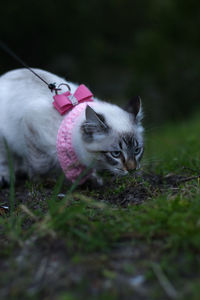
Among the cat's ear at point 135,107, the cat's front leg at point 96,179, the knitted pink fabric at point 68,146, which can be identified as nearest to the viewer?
the knitted pink fabric at point 68,146

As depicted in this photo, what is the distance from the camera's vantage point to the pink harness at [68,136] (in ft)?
10.5

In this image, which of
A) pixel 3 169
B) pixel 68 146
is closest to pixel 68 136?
pixel 68 146

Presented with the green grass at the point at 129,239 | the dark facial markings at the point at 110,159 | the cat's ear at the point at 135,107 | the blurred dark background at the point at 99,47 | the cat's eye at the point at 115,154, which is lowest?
the green grass at the point at 129,239

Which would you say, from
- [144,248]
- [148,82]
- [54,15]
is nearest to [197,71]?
[148,82]

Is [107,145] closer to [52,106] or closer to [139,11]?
[52,106]

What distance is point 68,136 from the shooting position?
3186mm

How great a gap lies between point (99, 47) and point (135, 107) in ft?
29.0

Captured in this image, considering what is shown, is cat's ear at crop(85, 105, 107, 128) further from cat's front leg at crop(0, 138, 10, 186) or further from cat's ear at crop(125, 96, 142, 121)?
cat's front leg at crop(0, 138, 10, 186)

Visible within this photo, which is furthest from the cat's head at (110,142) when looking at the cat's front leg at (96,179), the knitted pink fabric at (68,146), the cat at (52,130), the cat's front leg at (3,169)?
the cat's front leg at (3,169)

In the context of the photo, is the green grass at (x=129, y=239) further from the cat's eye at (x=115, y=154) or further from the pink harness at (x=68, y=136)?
the pink harness at (x=68, y=136)

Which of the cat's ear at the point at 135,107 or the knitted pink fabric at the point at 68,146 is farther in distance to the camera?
the cat's ear at the point at 135,107

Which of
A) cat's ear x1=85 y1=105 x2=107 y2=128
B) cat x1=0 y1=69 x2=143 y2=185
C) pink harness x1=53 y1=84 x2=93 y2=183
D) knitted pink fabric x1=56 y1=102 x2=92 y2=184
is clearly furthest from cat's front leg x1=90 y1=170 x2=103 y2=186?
cat's ear x1=85 y1=105 x2=107 y2=128

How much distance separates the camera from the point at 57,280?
1.80 metres

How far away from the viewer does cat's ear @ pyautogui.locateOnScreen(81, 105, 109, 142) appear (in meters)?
3.06
